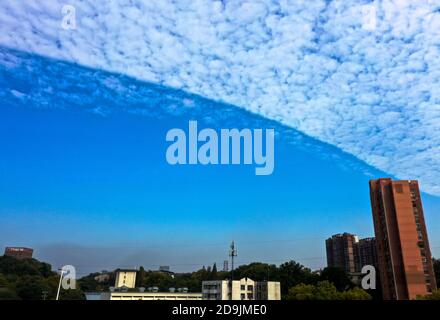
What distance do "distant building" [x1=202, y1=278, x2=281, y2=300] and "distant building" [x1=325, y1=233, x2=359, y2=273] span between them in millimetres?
10299

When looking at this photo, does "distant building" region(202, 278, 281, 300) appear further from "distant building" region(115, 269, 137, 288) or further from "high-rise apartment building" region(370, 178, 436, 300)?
"distant building" region(115, 269, 137, 288)

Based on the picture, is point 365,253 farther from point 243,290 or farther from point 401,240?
point 243,290

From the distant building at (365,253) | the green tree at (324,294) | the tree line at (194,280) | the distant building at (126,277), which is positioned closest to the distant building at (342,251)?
the distant building at (365,253)

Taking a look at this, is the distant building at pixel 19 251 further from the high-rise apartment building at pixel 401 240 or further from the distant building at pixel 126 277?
the high-rise apartment building at pixel 401 240

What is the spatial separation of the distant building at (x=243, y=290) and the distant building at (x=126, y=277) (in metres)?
8.81

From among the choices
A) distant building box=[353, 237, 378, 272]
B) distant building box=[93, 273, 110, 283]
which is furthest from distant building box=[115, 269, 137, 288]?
distant building box=[353, 237, 378, 272]

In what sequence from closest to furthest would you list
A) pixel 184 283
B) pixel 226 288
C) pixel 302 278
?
pixel 226 288 → pixel 302 278 → pixel 184 283

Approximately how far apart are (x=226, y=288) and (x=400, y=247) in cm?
977

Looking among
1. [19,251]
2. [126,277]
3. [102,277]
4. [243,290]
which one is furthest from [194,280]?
[19,251]

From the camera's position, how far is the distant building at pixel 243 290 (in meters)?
21.4

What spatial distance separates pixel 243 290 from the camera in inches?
861
